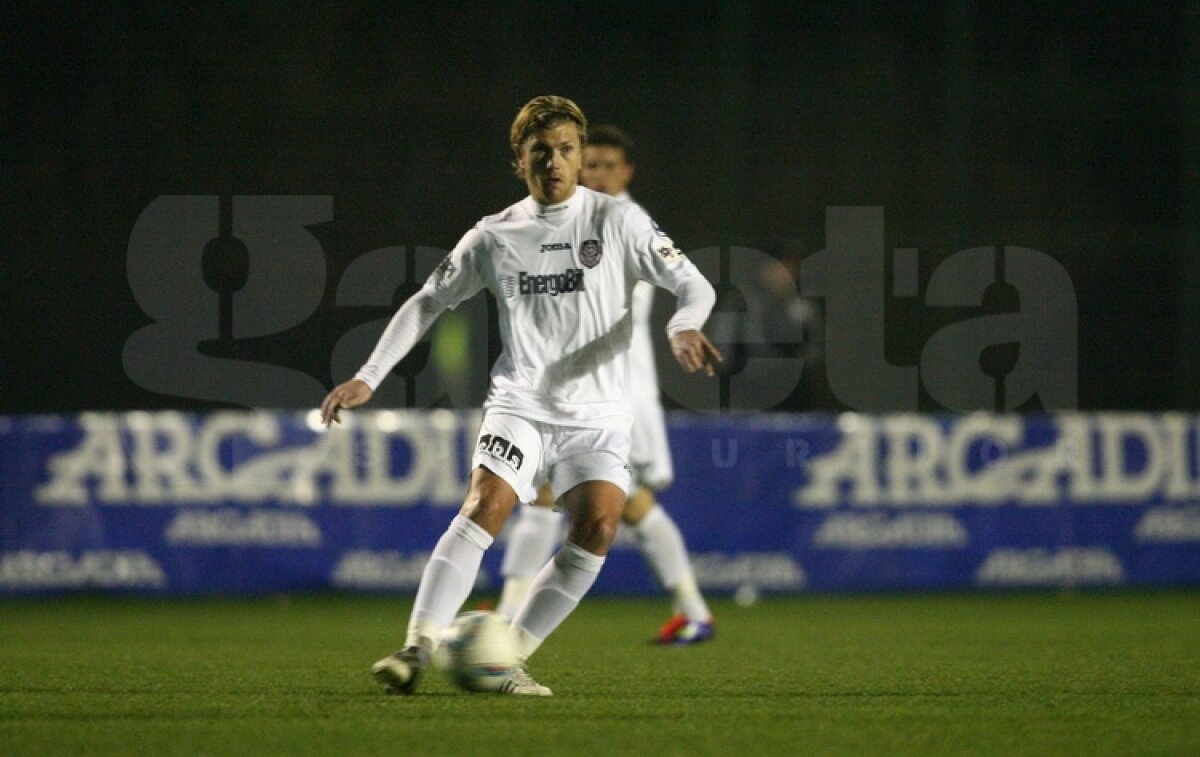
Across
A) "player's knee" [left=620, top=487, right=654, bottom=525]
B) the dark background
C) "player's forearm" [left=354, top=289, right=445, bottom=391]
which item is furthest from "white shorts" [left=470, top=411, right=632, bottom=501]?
the dark background

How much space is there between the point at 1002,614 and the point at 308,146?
751 cm

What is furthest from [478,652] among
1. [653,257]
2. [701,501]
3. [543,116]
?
[701,501]

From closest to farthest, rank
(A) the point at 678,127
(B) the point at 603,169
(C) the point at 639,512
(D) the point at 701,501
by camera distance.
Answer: (B) the point at 603,169 < (C) the point at 639,512 < (D) the point at 701,501 < (A) the point at 678,127

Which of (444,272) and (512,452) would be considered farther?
(444,272)

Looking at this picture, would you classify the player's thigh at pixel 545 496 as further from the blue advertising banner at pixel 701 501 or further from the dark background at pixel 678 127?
the dark background at pixel 678 127

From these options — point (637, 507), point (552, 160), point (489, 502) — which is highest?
point (552, 160)

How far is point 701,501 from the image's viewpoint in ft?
38.0

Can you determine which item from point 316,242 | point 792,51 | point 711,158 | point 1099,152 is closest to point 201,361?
point 316,242

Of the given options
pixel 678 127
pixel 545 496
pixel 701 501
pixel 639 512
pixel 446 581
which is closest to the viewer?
pixel 446 581

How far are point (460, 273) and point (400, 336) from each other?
29 centimetres

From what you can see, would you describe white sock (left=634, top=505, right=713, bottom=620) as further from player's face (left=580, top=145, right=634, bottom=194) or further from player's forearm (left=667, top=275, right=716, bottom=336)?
player's forearm (left=667, top=275, right=716, bottom=336)

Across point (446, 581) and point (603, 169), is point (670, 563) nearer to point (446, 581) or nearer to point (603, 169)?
point (603, 169)

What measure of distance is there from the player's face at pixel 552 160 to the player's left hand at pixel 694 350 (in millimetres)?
695

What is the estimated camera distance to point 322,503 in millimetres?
11242
